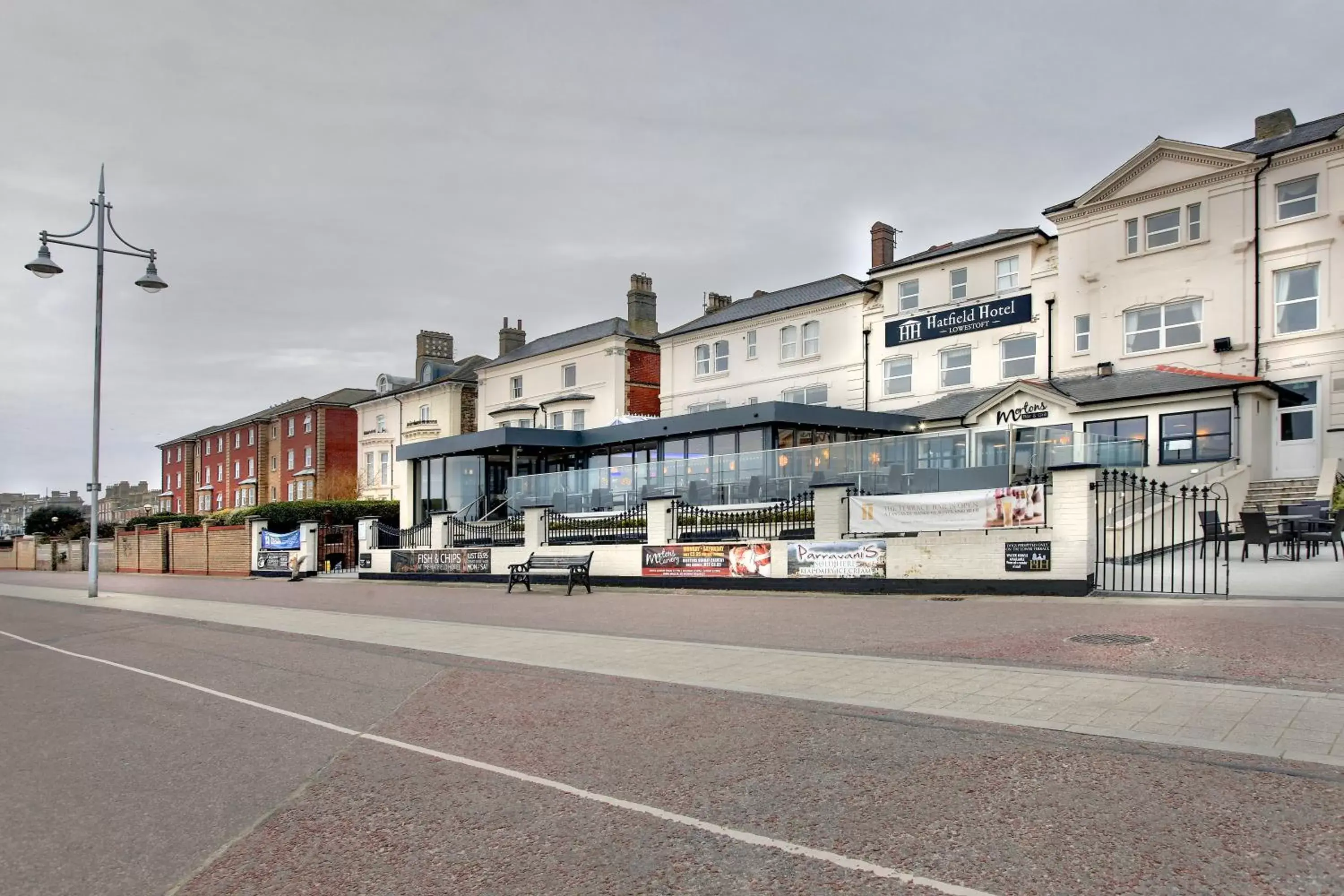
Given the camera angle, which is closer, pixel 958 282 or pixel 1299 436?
pixel 1299 436

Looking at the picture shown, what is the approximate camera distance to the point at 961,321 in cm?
3419

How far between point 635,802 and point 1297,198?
2976cm

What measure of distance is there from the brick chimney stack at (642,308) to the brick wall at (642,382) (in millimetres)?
1233

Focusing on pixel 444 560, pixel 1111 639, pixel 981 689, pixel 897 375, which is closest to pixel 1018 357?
pixel 897 375

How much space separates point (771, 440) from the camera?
98.2ft

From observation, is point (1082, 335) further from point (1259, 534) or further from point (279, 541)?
point (279, 541)

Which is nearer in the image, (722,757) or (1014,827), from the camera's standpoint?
(1014,827)

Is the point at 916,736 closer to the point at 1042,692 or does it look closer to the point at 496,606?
the point at 1042,692

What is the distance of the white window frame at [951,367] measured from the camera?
112ft

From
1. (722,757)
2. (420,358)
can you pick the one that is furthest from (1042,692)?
(420,358)

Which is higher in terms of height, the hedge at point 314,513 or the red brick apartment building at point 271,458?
the red brick apartment building at point 271,458

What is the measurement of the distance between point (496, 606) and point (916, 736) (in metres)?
14.0

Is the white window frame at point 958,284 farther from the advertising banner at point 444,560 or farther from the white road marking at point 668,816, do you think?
the white road marking at point 668,816

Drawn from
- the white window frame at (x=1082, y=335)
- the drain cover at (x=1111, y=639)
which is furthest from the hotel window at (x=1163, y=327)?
the drain cover at (x=1111, y=639)
